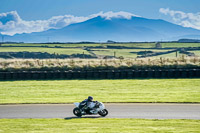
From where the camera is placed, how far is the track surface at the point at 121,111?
18730 millimetres

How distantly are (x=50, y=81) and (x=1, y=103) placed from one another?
1121 centimetres

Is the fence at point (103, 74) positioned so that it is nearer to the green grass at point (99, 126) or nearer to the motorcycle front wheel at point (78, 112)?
the motorcycle front wheel at point (78, 112)

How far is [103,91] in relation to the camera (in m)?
29.0

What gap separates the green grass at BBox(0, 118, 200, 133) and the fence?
1893 centimetres

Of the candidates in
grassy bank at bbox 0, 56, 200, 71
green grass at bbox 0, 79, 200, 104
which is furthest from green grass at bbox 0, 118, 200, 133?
grassy bank at bbox 0, 56, 200, 71

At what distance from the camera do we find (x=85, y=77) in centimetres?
3666

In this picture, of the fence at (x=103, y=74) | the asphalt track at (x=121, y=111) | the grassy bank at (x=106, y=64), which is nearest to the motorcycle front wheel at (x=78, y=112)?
the asphalt track at (x=121, y=111)

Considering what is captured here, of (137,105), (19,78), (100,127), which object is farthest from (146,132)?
(19,78)

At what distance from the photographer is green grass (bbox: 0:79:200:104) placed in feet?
81.7

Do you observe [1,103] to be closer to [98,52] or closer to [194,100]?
[194,100]

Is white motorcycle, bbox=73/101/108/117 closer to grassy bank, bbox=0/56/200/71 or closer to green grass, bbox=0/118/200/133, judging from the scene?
green grass, bbox=0/118/200/133

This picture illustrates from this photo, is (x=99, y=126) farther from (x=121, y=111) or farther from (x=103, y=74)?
(x=103, y=74)

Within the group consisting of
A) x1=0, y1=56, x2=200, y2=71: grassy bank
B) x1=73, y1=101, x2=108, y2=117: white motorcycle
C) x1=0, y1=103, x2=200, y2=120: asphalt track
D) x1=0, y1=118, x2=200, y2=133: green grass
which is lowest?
x1=0, y1=118, x2=200, y2=133: green grass

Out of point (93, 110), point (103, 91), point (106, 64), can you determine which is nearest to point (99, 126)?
point (93, 110)
